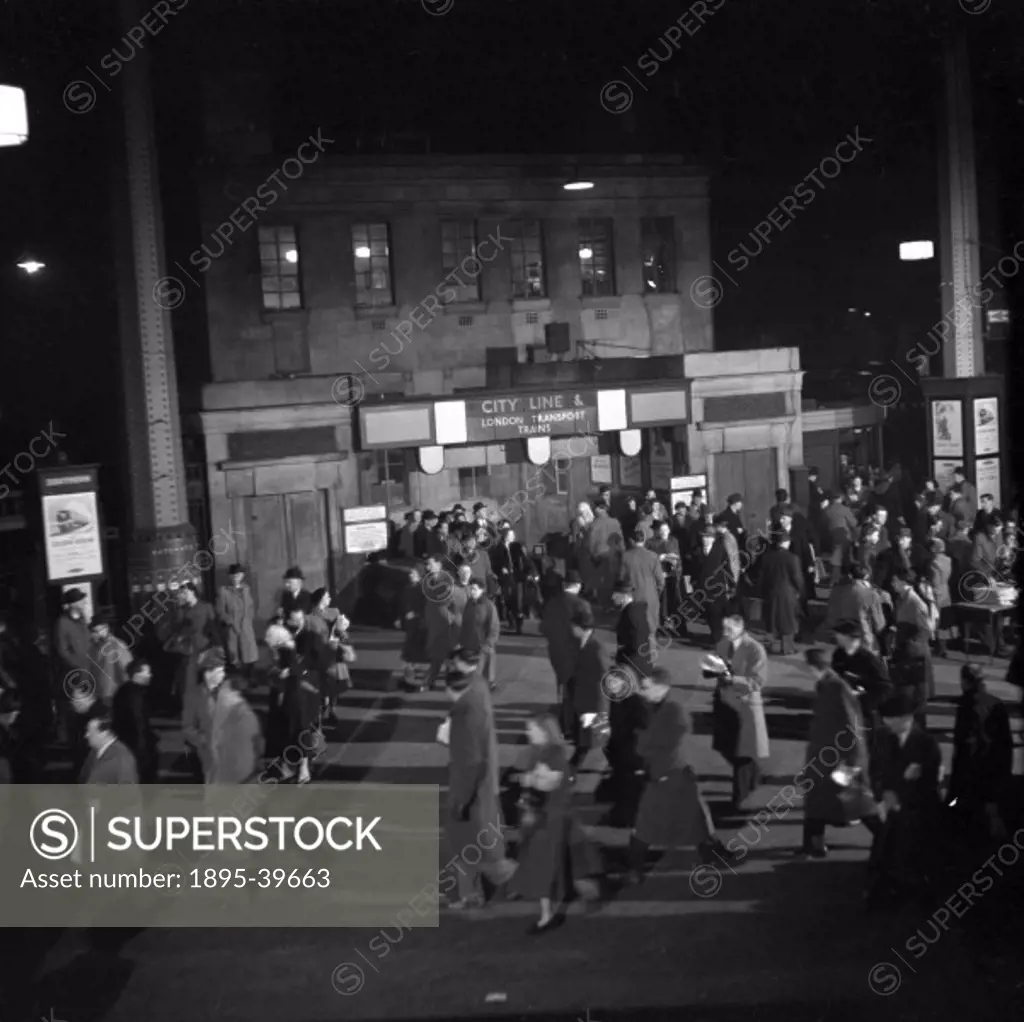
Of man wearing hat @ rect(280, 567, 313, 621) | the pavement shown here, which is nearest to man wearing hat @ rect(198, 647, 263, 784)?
the pavement

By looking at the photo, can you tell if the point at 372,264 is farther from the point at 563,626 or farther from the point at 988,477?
the point at 563,626

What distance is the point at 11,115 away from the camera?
933 centimetres

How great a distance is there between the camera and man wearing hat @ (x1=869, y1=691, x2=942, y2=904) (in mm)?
10250

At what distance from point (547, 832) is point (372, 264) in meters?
19.3

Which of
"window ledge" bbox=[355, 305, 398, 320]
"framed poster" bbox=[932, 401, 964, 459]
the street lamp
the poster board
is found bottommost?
the poster board

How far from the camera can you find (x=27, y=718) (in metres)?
14.5

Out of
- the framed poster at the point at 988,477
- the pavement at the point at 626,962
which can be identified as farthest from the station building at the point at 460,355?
the pavement at the point at 626,962

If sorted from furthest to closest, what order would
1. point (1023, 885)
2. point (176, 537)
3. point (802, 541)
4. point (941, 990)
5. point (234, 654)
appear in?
point (802, 541)
point (176, 537)
point (234, 654)
point (1023, 885)
point (941, 990)

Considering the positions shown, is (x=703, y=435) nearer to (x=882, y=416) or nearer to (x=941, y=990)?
(x=882, y=416)

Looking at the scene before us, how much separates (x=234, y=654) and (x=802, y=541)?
371 inches

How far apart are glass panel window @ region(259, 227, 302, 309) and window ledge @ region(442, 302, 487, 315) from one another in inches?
127

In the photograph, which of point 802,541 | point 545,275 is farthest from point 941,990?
point 545,275

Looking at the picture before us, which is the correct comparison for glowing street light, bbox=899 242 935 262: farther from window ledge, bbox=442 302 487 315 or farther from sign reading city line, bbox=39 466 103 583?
sign reading city line, bbox=39 466 103 583

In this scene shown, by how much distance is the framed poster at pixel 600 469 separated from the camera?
2975cm
